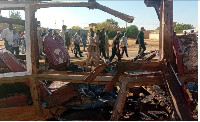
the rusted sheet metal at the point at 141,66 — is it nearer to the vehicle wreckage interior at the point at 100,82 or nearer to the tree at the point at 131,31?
the vehicle wreckage interior at the point at 100,82

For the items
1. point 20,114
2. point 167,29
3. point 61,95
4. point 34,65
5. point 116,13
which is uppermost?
point 116,13

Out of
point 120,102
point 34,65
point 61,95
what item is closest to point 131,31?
point 61,95

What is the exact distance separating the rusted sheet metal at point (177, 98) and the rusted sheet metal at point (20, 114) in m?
1.80

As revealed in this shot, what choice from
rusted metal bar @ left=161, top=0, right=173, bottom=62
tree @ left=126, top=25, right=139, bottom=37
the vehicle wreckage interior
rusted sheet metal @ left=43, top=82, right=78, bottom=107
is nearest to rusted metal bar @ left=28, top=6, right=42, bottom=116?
the vehicle wreckage interior

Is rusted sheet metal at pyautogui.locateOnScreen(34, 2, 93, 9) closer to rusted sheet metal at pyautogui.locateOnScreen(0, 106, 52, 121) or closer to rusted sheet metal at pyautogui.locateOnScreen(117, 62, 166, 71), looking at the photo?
rusted sheet metal at pyautogui.locateOnScreen(117, 62, 166, 71)

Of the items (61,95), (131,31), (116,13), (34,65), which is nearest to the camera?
(116,13)

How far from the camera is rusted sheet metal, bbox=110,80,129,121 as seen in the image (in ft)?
9.45

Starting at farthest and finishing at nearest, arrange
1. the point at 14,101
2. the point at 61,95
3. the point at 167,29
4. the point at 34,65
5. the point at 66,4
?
the point at 14,101 < the point at 61,95 < the point at 34,65 < the point at 66,4 < the point at 167,29

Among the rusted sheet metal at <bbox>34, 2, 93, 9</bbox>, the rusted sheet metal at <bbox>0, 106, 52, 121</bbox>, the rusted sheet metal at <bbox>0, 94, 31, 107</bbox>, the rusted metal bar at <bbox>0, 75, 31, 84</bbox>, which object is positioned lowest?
the rusted sheet metal at <bbox>0, 106, 52, 121</bbox>

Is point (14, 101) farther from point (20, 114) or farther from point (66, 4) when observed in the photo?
point (66, 4)

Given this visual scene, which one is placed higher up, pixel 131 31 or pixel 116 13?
pixel 131 31

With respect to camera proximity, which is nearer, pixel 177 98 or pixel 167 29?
pixel 177 98

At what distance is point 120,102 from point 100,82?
A: 416 mm

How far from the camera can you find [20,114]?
3.64 metres
